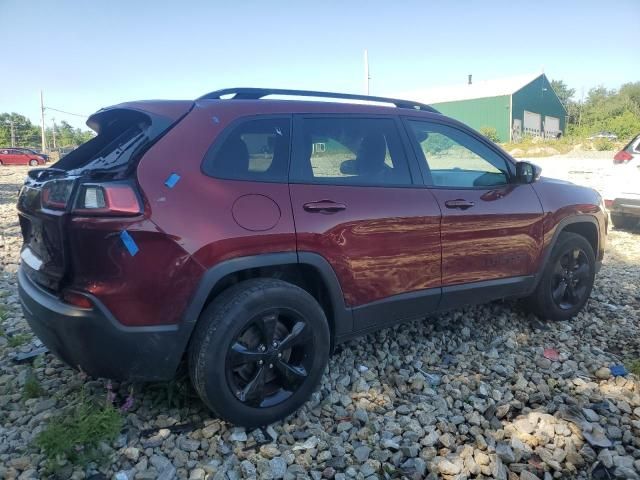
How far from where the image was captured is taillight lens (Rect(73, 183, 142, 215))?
7.61 ft

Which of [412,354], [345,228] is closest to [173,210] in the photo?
[345,228]

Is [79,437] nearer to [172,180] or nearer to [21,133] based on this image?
[172,180]

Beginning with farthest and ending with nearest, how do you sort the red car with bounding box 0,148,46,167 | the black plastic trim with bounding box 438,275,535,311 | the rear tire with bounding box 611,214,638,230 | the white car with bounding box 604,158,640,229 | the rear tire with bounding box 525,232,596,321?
the red car with bounding box 0,148,46,167 < the rear tire with bounding box 611,214,638,230 < the white car with bounding box 604,158,640,229 < the rear tire with bounding box 525,232,596,321 < the black plastic trim with bounding box 438,275,535,311

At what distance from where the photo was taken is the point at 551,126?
48000 millimetres

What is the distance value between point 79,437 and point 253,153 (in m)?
1.70

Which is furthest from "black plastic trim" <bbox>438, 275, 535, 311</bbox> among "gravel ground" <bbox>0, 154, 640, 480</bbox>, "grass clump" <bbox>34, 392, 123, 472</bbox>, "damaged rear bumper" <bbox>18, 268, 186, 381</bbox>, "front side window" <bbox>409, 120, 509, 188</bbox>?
"grass clump" <bbox>34, 392, 123, 472</bbox>

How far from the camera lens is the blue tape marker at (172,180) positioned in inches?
95.7

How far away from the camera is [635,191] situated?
25.2 feet

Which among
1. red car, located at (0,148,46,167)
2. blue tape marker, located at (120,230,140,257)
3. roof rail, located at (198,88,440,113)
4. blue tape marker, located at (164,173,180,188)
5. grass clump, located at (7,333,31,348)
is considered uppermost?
red car, located at (0,148,46,167)

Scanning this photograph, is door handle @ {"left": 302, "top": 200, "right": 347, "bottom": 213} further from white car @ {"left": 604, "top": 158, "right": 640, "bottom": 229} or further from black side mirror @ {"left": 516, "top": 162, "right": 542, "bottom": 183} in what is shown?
white car @ {"left": 604, "top": 158, "right": 640, "bottom": 229}

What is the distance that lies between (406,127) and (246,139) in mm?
1237

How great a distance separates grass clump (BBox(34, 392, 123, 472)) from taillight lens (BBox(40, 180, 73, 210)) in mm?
1077

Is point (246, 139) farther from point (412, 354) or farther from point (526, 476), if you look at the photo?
point (526, 476)

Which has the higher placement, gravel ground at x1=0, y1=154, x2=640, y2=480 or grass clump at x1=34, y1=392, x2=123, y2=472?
grass clump at x1=34, y1=392, x2=123, y2=472
